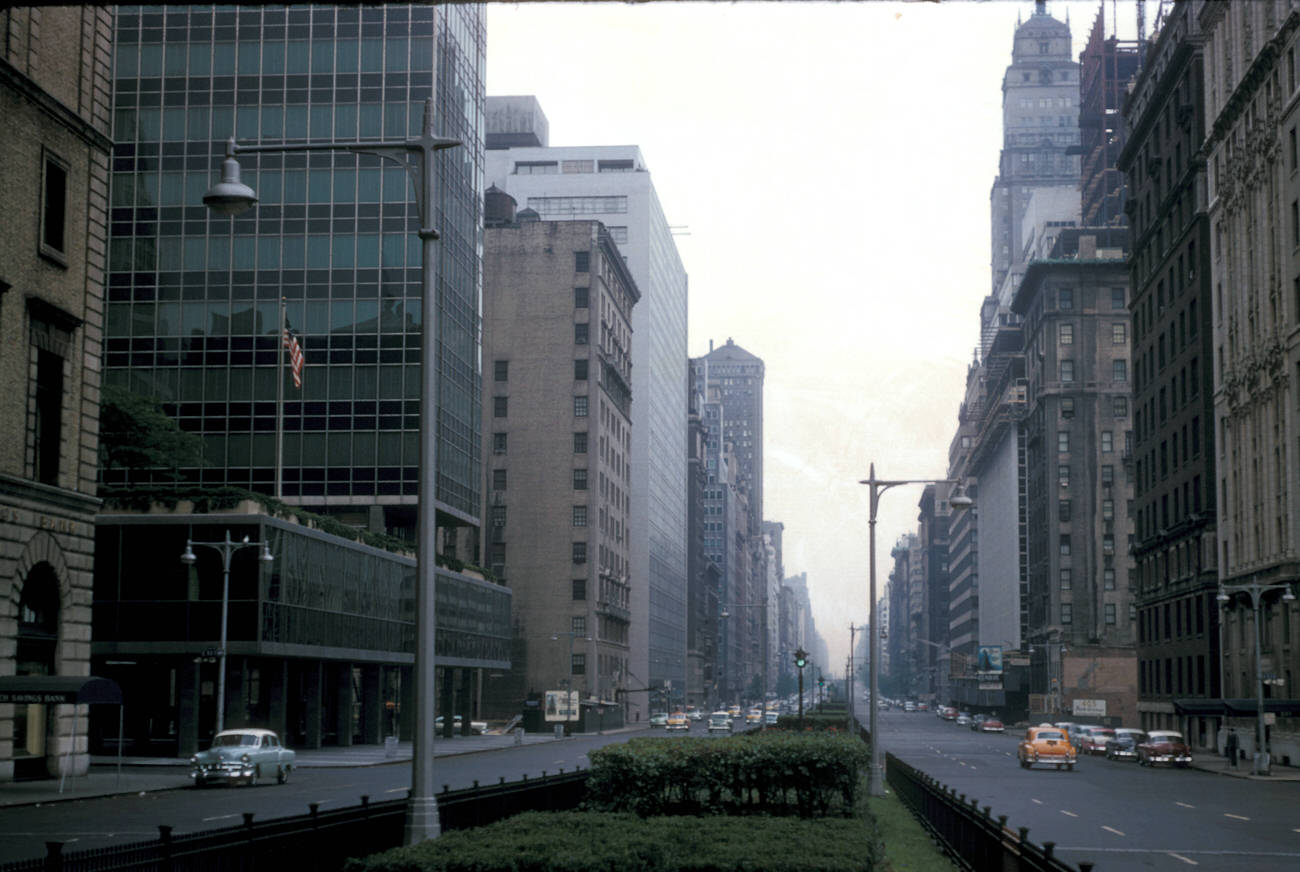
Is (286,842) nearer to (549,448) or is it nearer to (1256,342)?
(1256,342)

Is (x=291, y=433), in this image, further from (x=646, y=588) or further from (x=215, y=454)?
(x=646, y=588)

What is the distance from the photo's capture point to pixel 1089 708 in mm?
144625

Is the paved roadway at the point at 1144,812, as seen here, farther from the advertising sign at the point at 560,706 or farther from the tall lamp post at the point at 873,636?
the advertising sign at the point at 560,706

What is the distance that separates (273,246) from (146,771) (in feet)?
130

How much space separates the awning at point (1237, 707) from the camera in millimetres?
71688

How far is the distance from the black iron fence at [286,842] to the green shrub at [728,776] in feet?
5.94

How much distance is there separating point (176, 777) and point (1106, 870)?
37659mm

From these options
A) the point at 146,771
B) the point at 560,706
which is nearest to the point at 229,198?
the point at 146,771

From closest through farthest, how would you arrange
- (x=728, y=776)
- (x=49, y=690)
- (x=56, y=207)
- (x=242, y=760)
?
(x=728, y=776)
(x=49, y=690)
(x=56, y=207)
(x=242, y=760)

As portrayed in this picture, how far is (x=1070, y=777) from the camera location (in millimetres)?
60219

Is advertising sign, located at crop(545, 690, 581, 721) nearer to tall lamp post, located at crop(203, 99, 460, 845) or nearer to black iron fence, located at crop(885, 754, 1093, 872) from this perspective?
black iron fence, located at crop(885, 754, 1093, 872)

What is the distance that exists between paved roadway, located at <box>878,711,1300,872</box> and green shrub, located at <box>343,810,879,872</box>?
1053 cm

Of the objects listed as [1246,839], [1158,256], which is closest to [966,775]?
[1246,839]

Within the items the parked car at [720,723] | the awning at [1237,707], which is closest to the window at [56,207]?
the awning at [1237,707]
